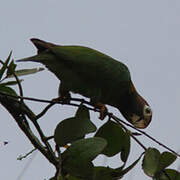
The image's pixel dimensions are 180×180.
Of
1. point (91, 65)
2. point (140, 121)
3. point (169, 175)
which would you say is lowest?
point (169, 175)

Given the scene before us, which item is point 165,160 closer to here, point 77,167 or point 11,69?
point 77,167

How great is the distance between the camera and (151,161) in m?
0.77

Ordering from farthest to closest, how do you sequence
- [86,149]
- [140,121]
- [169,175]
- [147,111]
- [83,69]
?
[147,111], [140,121], [83,69], [169,175], [86,149]

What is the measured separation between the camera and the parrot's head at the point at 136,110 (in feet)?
4.98

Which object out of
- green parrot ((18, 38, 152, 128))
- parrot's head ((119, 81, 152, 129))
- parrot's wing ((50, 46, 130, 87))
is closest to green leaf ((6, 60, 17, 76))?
green parrot ((18, 38, 152, 128))

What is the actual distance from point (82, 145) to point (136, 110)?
995mm

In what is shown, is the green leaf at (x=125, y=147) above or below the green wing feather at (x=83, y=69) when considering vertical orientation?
below

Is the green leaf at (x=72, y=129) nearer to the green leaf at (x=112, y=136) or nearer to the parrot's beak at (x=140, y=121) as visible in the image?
the green leaf at (x=112, y=136)

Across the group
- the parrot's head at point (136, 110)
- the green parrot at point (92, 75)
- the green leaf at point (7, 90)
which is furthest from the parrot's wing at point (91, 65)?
the green leaf at point (7, 90)

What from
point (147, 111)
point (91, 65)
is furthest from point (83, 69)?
point (147, 111)

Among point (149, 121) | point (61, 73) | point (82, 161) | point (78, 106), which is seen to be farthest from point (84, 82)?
point (82, 161)

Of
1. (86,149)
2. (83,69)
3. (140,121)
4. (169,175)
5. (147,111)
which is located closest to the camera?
(86,149)

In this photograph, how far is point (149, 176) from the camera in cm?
77

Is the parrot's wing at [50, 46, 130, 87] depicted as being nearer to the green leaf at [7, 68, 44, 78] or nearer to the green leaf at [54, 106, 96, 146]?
the green leaf at [7, 68, 44, 78]
